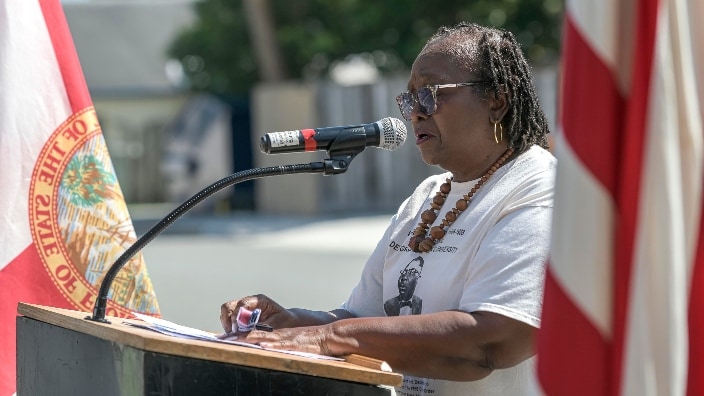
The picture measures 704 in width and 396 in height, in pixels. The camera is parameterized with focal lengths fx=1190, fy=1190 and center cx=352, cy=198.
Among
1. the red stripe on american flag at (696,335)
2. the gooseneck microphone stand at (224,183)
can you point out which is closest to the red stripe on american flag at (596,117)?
the red stripe on american flag at (696,335)

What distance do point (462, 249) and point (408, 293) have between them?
0.19m

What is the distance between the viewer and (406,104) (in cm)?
291

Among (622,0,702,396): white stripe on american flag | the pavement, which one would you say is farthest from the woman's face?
the pavement

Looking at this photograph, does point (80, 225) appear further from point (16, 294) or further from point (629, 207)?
point (629, 207)

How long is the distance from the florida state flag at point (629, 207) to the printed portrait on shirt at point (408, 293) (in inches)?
37.0

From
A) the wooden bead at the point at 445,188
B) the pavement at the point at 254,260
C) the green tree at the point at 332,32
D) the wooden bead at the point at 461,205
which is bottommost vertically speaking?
the pavement at the point at 254,260

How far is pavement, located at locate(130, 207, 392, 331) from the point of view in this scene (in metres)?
10.8

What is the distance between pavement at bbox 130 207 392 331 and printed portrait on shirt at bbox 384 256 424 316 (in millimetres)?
5926

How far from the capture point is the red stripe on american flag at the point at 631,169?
1755 millimetres

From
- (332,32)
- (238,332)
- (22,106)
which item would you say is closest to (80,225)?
(22,106)

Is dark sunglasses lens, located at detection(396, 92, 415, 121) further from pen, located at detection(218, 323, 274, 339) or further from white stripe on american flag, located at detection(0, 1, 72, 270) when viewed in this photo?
white stripe on american flag, located at detection(0, 1, 72, 270)

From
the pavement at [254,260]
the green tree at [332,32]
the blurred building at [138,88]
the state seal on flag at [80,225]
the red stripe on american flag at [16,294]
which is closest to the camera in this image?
the red stripe on american flag at [16,294]

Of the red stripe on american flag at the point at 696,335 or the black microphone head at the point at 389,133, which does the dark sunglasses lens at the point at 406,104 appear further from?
the red stripe on american flag at the point at 696,335

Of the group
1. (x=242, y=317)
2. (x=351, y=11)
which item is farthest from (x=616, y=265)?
(x=351, y=11)
